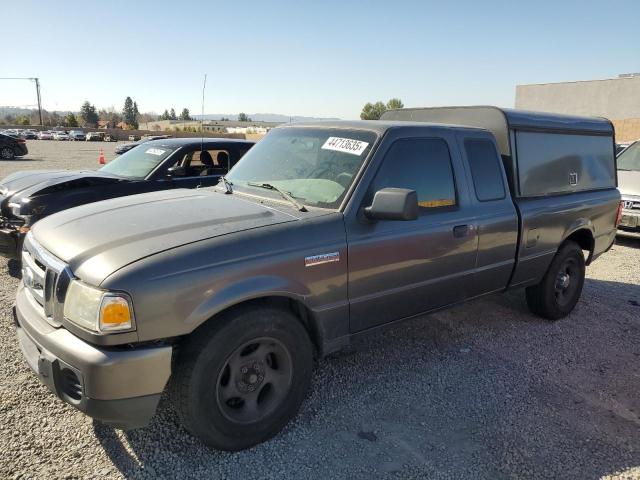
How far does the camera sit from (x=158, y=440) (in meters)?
2.85

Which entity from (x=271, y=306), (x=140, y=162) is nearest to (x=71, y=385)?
(x=271, y=306)

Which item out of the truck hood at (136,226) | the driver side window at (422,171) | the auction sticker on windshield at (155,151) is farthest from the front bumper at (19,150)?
the driver side window at (422,171)

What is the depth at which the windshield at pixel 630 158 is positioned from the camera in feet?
30.5

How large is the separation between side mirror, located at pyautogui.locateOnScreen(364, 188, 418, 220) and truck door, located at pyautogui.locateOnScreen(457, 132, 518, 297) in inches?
42.7

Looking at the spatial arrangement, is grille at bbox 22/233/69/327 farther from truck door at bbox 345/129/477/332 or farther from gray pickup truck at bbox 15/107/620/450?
truck door at bbox 345/129/477/332

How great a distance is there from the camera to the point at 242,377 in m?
2.75

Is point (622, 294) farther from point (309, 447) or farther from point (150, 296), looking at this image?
point (150, 296)

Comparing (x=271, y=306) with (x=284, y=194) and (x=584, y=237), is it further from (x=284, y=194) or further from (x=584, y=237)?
(x=584, y=237)

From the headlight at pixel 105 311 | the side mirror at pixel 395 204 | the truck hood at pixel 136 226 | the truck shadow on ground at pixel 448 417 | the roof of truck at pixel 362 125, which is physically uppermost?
the roof of truck at pixel 362 125

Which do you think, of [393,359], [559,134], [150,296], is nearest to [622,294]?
[559,134]

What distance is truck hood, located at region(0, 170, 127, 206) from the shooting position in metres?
5.54

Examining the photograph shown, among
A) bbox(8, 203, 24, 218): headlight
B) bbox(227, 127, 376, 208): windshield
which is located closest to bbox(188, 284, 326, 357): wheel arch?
bbox(227, 127, 376, 208): windshield

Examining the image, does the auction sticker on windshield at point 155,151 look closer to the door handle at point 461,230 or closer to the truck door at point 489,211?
the truck door at point 489,211

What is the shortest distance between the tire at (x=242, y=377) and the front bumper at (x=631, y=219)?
7.38 metres
